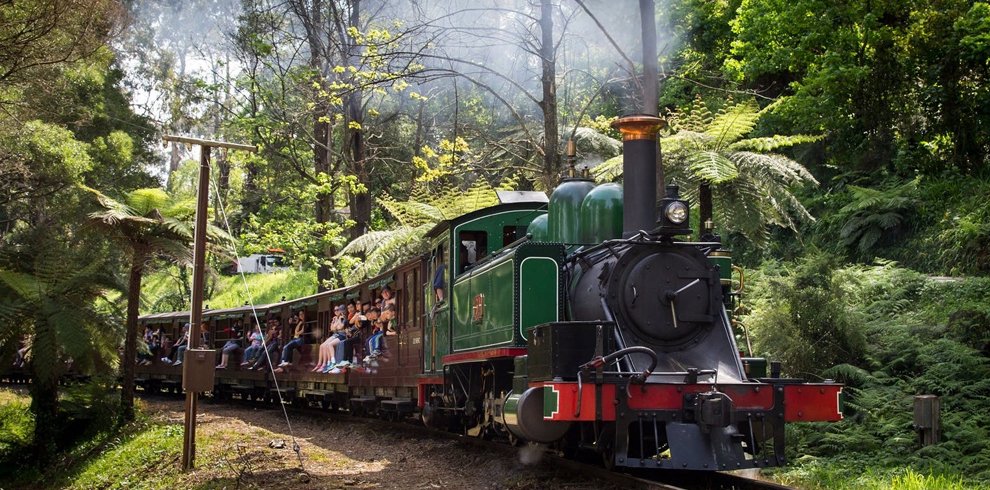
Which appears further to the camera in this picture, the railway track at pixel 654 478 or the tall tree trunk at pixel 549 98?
the tall tree trunk at pixel 549 98

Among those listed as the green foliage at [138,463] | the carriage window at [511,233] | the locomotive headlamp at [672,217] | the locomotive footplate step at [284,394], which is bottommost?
the green foliage at [138,463]

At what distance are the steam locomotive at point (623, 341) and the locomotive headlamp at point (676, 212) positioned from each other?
0.5 inches

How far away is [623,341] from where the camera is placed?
8.66m

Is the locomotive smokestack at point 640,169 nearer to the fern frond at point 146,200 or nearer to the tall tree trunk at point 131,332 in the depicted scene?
the fern frond at point 146,200

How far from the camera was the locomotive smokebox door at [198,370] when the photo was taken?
12039 mm

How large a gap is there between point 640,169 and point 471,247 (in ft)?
12.0

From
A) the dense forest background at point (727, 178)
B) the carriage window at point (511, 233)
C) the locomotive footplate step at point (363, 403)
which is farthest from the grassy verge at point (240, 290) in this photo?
the carriage window at point (511, 233)

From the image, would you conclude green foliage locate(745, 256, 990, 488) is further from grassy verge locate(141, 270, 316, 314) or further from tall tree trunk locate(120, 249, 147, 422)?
grassy verge locate(141, 270, 316, 314)

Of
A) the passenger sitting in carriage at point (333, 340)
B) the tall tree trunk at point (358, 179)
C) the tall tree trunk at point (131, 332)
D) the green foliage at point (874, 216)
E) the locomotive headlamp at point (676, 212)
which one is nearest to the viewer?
the locomotive headlamp at point (676, 212)

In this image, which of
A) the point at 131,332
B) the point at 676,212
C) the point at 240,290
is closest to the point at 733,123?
the point at 676,212

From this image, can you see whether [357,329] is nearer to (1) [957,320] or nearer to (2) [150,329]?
(1) [957,320]

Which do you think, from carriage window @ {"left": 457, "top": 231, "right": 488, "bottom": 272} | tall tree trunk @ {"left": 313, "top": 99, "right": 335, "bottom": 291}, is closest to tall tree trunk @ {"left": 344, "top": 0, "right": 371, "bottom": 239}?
tall tree trunk @ {"left": 313, "top": 99, "right": 335, "bottom": 291}

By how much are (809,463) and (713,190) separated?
4113 mm

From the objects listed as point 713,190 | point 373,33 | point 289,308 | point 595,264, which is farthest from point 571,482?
point 289,308
